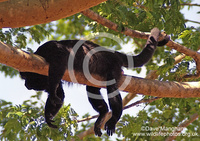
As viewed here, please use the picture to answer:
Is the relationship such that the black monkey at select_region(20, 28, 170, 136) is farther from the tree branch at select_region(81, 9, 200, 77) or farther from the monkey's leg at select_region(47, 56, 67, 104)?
the tree branch at select_region(81, 9, 200, 77)

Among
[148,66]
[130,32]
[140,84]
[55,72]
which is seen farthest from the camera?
[148,66]

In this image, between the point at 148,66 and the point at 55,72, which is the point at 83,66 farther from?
the point at 148,66

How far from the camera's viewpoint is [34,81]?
4.93 m

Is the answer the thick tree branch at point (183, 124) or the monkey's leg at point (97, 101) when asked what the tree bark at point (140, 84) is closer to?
the monkey's leg at point (97, 101)

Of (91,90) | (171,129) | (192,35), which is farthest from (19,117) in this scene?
(171,129)

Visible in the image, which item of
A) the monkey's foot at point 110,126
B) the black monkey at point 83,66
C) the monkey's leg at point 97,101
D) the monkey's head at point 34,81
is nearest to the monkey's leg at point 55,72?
the black monkey at point 83,66

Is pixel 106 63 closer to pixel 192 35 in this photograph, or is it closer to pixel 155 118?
pixel 192 35

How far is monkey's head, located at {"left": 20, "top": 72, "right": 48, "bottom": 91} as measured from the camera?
4867 millimetres

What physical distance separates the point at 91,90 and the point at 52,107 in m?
0.76

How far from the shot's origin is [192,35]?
532cm

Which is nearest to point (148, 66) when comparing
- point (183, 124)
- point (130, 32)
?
point (130, 32)

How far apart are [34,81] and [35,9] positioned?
1744mm

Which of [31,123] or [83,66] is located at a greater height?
[83,66]

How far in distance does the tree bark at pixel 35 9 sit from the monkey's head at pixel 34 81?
59.5 inches
